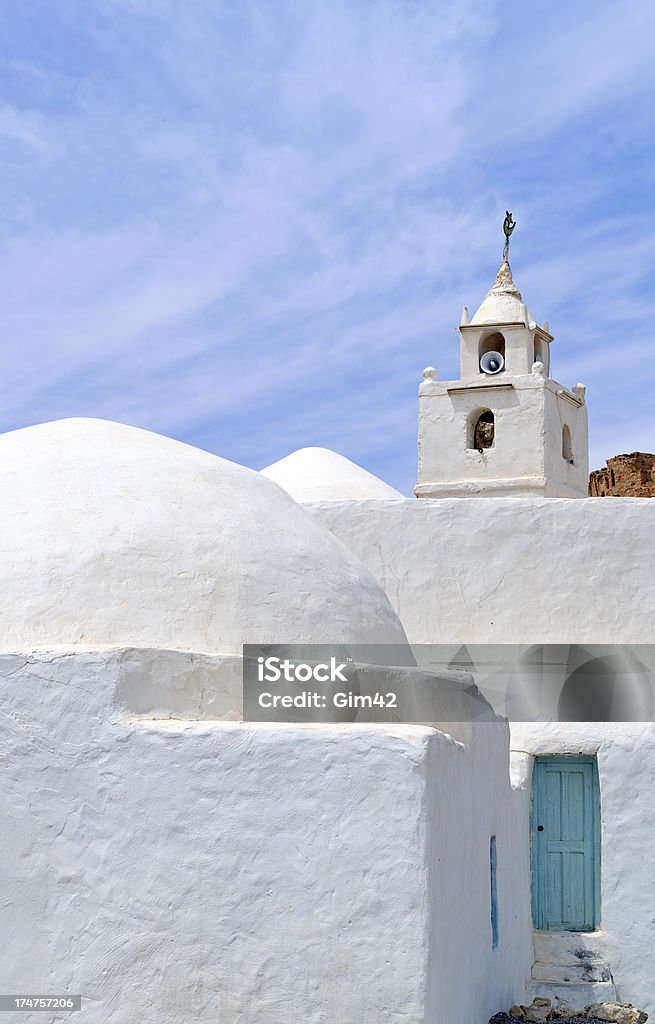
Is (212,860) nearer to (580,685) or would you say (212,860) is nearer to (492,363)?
(580,685)

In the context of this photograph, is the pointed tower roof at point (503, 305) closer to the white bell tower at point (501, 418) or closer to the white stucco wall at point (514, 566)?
the white bell tower at point (501, 418)

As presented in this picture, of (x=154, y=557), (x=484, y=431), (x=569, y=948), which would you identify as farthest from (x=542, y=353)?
(x=154, y=557)

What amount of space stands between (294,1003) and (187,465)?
3.54 metres

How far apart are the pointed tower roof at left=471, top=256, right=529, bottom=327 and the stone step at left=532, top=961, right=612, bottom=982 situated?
804 centimetres

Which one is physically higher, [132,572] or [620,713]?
[132,572]

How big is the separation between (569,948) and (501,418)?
680 cm

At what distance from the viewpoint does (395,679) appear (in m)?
7.44

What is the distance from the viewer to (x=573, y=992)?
9633 mm

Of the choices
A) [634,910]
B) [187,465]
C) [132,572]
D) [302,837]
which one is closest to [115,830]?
[302,837]

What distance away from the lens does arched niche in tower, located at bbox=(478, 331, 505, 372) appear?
16.0 meters

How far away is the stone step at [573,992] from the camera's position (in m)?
9.54

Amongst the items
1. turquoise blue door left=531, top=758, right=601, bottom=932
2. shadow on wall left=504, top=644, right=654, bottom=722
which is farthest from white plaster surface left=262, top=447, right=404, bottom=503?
turquoise blue door left=531, top=758, right=601, bottom=932

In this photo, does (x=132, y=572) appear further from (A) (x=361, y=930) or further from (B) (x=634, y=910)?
(B) (x=634, y=910)

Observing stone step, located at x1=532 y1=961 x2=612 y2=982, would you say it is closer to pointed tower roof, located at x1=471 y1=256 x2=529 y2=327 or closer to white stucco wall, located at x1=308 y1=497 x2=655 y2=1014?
white stucco wall, located at x1=308 y1=497 x2=655 y2=1014
